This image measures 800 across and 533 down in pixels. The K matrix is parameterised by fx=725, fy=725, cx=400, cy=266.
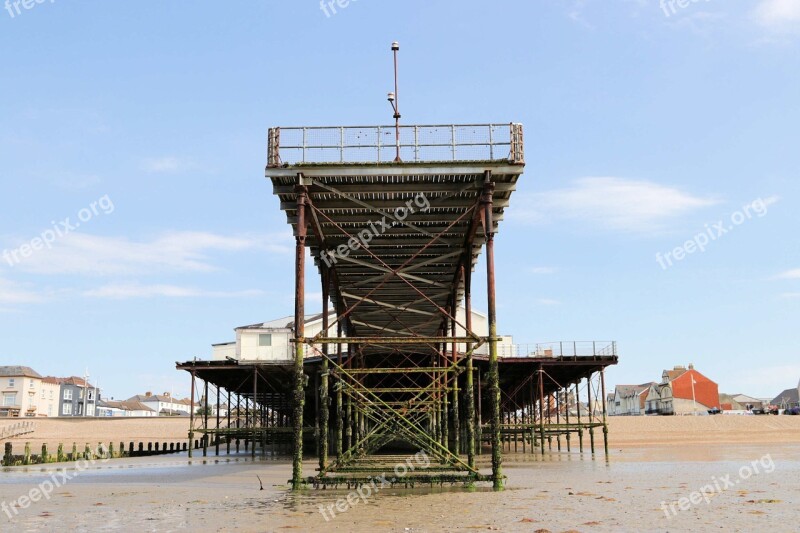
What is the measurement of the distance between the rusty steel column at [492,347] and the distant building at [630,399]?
436 feet

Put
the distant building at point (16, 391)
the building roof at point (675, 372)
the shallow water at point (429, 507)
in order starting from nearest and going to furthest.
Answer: the shallow water at point (429, 507) → the distant building at point (16, 391) → the building roof at point (675, 372)

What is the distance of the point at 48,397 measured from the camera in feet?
368

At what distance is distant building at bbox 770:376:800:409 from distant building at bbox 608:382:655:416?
99.6 feet

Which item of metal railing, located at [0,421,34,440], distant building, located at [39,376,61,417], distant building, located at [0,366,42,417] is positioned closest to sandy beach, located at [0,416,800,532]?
metal railing, located at [0,421,34,440]

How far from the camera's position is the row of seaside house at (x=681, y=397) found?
409 feet

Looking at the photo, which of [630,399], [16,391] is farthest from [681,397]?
[16,391]

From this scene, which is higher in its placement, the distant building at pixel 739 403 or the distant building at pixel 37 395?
the distant building at pixel 37 395

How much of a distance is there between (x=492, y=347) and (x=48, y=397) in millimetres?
110687

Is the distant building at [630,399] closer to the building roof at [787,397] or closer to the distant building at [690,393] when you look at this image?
the distant building at [690,393]

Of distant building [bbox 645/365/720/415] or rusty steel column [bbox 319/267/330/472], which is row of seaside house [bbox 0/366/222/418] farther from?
rusty steel column [bbox 319/267/330/472]

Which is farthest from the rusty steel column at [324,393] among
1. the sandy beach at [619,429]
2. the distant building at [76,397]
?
the distant building at [76,397]

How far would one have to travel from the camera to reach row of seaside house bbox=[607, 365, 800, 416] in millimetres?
124688

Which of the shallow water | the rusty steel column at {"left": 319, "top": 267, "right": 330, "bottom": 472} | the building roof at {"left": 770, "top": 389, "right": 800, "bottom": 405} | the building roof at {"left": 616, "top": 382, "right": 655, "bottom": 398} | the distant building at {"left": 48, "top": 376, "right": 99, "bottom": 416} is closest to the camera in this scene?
the shallow water

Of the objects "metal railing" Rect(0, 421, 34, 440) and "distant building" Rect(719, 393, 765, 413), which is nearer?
"metal railing" Rect(0, 421, 34, 440)
